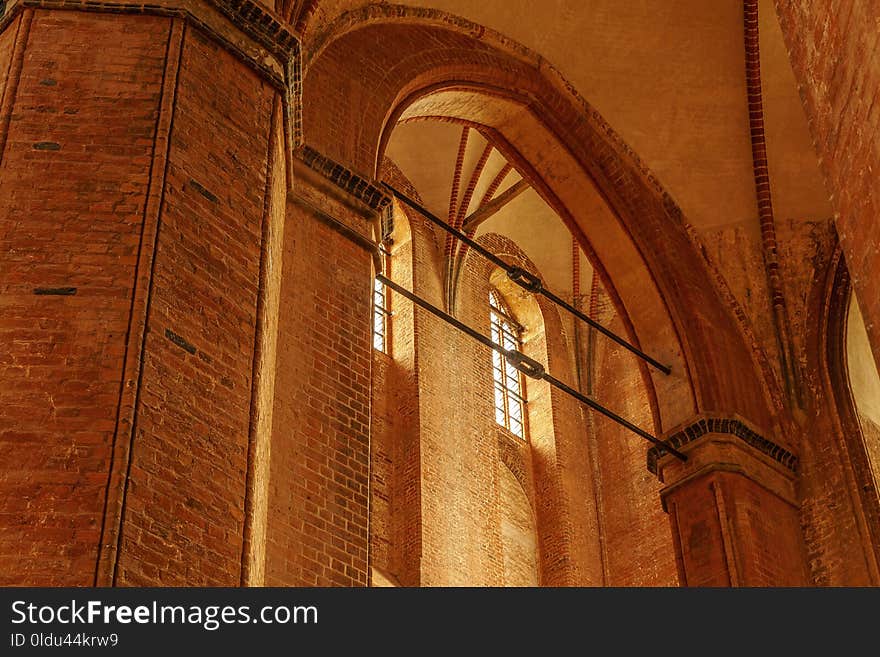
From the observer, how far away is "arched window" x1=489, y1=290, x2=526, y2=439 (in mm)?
15093

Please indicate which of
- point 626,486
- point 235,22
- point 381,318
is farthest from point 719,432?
point 235,22

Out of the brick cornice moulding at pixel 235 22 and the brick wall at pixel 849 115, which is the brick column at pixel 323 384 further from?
the brick wall at pixel 849 115

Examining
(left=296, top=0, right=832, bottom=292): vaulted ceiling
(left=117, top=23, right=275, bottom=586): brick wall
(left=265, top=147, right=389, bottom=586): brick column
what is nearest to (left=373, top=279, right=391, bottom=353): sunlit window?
(left=296, top=0, right=832, bottom=292): vaulted ceiling

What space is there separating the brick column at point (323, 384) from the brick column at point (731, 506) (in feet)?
11.6

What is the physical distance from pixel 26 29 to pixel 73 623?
12.9 feet

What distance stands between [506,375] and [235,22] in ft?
29.9

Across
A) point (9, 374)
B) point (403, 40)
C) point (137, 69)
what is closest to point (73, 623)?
point (9, 374)

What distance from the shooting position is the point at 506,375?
15508 mm

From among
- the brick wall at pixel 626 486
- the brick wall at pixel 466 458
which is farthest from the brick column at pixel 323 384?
the brick wall at pixel 626 486

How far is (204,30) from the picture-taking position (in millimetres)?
6660

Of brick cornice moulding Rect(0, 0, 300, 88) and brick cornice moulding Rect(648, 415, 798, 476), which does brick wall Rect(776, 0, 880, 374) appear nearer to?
brick cornice moulding Rect(0, 0, 300, 88)

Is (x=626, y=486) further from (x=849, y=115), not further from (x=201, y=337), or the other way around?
(x=849, y=115)

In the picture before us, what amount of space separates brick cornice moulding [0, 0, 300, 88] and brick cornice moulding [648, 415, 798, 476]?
15.6ft

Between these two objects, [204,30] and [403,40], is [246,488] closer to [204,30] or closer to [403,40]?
[204,30]
